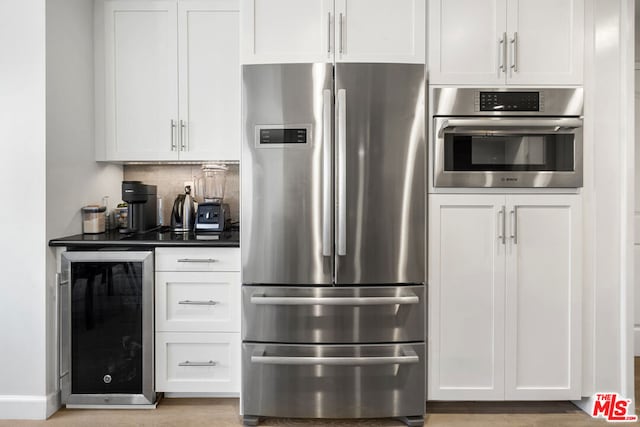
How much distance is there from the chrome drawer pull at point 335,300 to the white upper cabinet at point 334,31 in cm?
120

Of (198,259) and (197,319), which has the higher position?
(198,259)

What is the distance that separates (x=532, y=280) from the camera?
2.20 meters

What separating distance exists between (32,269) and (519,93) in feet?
8.93

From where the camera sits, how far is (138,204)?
8.65 ft

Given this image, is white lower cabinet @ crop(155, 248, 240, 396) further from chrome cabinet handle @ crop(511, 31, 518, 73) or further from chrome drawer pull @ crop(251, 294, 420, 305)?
chrome cabinet handle @ crop(511, 31, 518, 73)

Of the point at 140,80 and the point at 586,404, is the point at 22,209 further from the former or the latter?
the point at 586,404

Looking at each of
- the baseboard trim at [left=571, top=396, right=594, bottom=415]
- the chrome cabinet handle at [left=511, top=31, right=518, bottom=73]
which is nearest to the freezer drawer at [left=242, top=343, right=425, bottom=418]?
the baseboard trim at [left=571, top=396, right=594, bottom=415]

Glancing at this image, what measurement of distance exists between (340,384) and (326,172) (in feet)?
3.52

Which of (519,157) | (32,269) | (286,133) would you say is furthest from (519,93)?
(32,269)

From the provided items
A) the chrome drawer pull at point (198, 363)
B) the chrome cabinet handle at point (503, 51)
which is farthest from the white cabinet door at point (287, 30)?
the chrome drawer pull at point (198, 363)

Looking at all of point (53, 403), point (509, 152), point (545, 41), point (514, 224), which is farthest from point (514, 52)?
point (53, 403)

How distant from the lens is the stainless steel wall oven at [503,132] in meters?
2.17

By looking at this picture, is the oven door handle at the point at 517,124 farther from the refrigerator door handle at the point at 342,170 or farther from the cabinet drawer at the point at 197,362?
the cabinet drawer at the point at 197,362

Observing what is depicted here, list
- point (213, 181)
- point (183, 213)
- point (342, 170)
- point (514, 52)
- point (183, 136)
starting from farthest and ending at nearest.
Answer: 1. point (213, 181)
2. point (183, 213)
3. point (183, 136)
4. point (514, 52)
5. point (342, 170)
